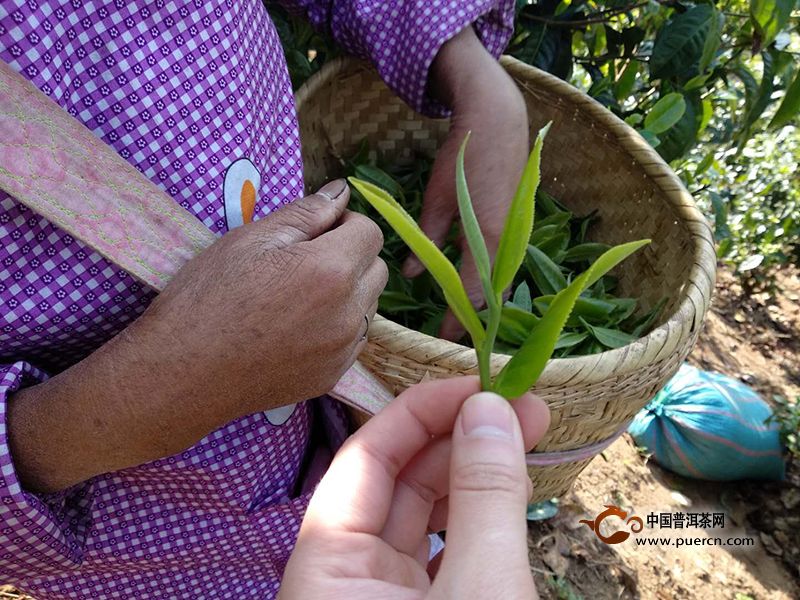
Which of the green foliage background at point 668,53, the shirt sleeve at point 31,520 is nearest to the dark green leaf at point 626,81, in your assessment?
the green foliage background at point 668,53

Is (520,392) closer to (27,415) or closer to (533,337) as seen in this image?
(533,337)

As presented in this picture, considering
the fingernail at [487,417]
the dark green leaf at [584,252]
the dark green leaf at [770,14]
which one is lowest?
the dark green leaf at [584,252]

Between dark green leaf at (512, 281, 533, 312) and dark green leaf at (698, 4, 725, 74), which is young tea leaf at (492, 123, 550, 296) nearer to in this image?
dark green leaf at (512, 281, 533, 312)

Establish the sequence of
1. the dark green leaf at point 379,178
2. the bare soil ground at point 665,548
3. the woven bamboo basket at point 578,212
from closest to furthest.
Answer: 1. the woven bamboo basket at point 578,212
2. the dark green leaf at point 379,178
3. the bare soil ground at point 665,548

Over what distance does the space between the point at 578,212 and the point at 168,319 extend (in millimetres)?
827

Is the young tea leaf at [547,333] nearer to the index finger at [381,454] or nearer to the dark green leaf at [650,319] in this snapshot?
the index finger at [381,454]

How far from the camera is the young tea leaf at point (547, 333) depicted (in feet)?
1.42

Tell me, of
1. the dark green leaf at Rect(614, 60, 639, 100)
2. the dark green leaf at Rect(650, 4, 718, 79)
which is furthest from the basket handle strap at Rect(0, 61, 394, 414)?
the dark green leaf at Rect(614, 60, 639, 100)

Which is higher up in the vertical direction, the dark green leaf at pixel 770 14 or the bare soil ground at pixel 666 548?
the dark green leaf at pixel 770 14

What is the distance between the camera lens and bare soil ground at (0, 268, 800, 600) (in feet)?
3.84

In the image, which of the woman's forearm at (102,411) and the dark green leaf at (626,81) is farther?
the dark green leaf at (626,81)

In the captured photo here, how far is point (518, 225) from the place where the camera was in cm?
44

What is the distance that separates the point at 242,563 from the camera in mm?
715

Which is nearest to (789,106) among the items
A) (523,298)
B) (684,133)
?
(684,133)
